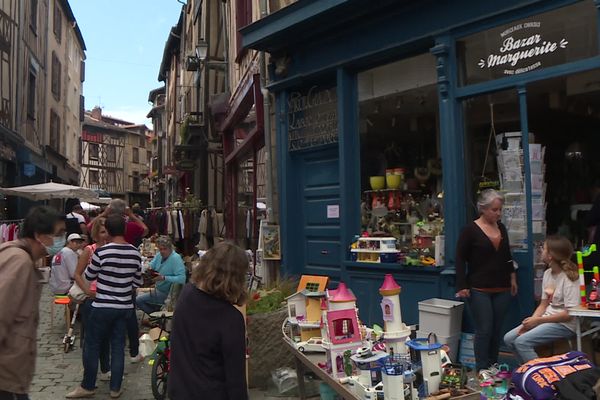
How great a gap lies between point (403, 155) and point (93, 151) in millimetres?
48869

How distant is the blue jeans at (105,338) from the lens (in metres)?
5.08

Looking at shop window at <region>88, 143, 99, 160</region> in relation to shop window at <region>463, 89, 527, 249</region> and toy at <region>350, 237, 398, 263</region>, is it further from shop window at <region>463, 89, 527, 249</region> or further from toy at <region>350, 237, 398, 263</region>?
shop window at <region>463, 89, 527, 249</region>

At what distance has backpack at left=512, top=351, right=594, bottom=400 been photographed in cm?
280

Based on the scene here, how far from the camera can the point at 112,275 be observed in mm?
5086

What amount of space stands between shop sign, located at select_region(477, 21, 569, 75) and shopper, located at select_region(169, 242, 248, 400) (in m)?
3.78

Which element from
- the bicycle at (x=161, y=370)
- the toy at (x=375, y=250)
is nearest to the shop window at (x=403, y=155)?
the toy at (x=375, y=250)

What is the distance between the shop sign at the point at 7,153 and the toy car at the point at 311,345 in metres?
13.9

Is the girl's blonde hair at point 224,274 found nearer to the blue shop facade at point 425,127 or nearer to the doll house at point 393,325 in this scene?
the doll house at point 393,325

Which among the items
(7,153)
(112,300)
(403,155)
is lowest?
(112,300)

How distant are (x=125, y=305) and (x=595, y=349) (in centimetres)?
396

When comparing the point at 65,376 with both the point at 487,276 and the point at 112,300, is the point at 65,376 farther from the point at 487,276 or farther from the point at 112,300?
the point at 487,276

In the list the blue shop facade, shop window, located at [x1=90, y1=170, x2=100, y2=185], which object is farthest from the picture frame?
shop window, located at [x1=90, y1=170, x2=100, y2=185]

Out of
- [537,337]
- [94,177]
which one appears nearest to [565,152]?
[537,337]

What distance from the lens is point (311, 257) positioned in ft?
25.3
